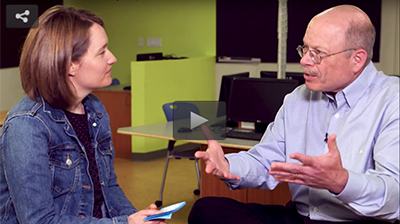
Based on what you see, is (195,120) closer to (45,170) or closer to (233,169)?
(233,169)

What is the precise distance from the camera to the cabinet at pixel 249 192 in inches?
150

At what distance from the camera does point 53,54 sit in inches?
72.4

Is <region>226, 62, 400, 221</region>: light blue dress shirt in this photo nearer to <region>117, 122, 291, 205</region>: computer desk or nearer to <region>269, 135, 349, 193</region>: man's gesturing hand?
<region>269, 135, 349, 193</region>: man's gesturing hand

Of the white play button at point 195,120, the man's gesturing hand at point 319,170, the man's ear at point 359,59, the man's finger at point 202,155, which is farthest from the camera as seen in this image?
the white play button at point 195,120

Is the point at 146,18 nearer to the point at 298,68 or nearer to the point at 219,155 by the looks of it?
the point at 298,68

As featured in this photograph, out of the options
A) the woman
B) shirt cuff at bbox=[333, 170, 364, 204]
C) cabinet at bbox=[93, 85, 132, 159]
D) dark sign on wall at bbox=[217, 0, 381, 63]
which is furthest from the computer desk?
dark sign on wall at bbox=[217, 0, 381, 63]

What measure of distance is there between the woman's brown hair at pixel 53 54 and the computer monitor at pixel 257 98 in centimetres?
211

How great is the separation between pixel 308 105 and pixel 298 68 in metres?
5.85

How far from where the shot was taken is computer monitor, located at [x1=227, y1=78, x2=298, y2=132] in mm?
3783

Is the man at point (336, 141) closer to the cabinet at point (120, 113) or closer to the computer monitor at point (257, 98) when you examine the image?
the computer monitor at point (257, 98)

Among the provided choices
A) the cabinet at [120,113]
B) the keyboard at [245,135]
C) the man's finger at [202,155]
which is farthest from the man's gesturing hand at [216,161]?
the cabinet at [120,113]

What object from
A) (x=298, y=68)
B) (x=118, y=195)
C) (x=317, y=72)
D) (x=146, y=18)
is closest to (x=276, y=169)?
(x=317, y=72)

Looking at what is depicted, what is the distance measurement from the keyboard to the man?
1391 millimetres

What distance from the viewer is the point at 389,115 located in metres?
1.93
